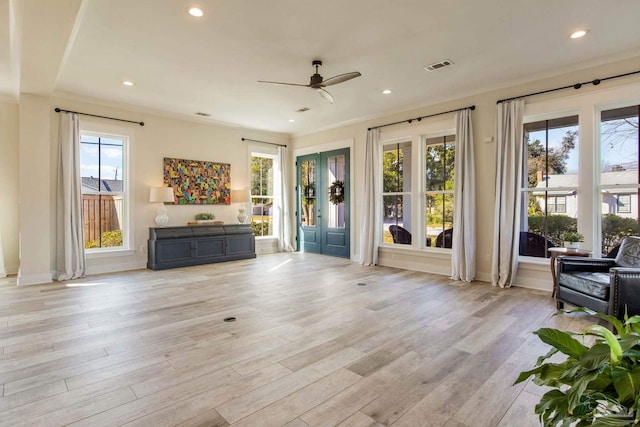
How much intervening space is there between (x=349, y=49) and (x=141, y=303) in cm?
398

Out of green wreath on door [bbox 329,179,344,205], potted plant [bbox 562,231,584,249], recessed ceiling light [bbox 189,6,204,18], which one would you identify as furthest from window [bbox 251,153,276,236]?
potted plant [bbox 562,231,584,249]

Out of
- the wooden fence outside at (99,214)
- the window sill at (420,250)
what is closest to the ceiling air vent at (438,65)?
the window sill at (420,250)

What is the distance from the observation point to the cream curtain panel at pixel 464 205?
17.7ft

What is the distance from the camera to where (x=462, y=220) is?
5.45 m

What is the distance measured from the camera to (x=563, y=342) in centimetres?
97

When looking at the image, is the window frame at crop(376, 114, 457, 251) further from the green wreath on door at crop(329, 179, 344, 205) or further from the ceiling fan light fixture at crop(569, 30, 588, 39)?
the ceiling fan light fixture at crop(569, 30, 588, 39)

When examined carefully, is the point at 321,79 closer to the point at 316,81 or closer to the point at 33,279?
the point at 316,81

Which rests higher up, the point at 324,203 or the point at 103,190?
the point at 103,190

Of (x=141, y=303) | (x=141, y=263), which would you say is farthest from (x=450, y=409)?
(x=141, y=263)

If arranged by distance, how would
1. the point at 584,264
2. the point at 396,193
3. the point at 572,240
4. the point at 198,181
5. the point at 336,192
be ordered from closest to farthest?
the point at 584,264 → the point at 572,240 → the point at 396,193 → the point at 198,181 → the point at 336,192

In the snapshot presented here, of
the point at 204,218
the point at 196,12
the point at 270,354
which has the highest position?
the point at 196,12

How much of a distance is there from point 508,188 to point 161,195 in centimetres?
591

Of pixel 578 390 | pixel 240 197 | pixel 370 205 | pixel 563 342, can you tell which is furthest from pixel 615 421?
pixel 240 197

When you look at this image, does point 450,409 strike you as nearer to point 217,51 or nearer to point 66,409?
point 66,409
